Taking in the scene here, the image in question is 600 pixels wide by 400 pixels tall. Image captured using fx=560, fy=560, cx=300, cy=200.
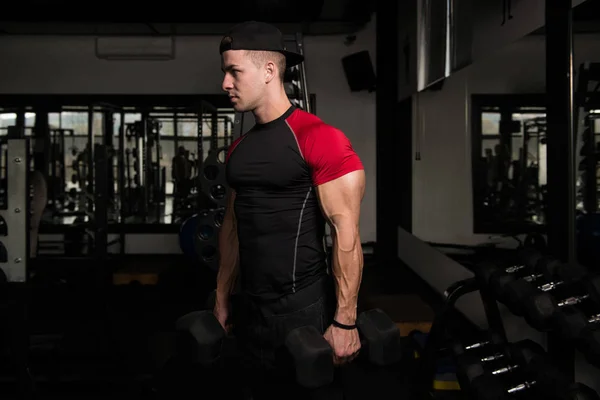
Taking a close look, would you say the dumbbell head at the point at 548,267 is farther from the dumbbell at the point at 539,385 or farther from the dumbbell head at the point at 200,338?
the dumbbell head at the point at 200,338

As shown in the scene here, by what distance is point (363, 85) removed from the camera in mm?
4773

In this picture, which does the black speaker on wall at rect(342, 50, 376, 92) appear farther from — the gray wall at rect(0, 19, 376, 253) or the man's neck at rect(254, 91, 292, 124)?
the man's neck at rect(254, 91, 292, 124)

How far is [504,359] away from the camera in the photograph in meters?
1.80

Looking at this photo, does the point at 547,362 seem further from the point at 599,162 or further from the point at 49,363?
the point at 49,363

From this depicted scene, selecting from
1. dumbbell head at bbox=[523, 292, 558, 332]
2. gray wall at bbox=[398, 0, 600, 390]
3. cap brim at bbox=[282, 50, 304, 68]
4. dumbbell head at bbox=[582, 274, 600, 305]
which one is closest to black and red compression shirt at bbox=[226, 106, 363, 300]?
cap brim at bbox=[282, 50, 304, 68]

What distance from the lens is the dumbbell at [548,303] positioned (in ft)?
4.87

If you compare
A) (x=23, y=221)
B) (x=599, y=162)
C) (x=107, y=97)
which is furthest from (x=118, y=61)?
(x=599, y=162)

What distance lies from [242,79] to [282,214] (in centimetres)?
31

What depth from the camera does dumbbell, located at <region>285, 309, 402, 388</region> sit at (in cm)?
114

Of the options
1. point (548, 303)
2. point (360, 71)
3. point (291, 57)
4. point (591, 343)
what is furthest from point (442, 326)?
point (360, 71)

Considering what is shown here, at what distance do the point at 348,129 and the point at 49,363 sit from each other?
320cm

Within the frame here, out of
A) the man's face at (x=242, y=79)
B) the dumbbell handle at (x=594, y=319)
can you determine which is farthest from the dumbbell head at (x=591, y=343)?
the man's face at (x=242, y=79)

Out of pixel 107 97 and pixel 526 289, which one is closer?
pixel 526 289

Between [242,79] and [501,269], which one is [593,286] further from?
[242,79]
